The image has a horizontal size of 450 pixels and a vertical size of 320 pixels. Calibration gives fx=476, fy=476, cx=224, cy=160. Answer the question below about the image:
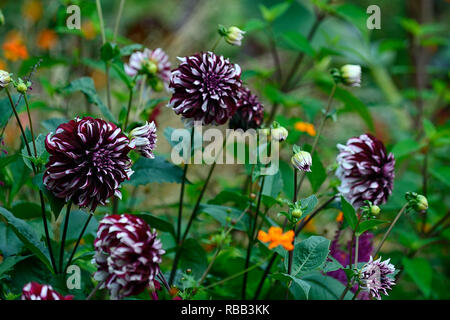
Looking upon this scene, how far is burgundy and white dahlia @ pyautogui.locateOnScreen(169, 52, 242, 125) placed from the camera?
444 millimetres

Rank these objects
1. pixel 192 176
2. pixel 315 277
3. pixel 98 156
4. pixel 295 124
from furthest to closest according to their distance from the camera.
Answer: pixel 192 176
pixel 295 124
pixel 315 277
pixel 98 156

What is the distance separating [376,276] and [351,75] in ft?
0.72

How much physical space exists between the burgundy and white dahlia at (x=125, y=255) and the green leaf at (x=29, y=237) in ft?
0.27

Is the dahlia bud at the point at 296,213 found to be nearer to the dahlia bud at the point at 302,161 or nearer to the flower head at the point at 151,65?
the dahlia bud at the point at 302,161

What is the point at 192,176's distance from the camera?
1.16 meters

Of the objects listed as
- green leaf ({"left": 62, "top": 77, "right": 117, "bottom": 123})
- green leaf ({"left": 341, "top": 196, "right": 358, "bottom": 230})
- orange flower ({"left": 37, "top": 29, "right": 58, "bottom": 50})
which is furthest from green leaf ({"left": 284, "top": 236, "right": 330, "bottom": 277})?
orange flower ({"left": 37, "top": 29, "right": 58, "bottom": 50})

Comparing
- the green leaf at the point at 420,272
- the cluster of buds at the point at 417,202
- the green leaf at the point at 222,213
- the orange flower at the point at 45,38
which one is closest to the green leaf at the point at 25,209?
the green leaf at the point at 222,213

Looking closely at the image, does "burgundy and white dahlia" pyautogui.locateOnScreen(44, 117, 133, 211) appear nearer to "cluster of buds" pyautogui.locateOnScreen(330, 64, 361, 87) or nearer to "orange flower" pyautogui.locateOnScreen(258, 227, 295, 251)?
"orange flower" pyautogui.locateOnScreen(258, 227, 295, 251)

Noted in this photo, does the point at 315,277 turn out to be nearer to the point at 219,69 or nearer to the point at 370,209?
the point at 370,209

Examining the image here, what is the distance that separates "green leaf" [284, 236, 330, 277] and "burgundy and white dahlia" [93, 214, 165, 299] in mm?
154

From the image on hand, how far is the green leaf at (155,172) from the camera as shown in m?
0.51

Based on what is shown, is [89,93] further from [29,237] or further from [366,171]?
[366,171]

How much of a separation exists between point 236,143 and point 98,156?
0.24 meters
